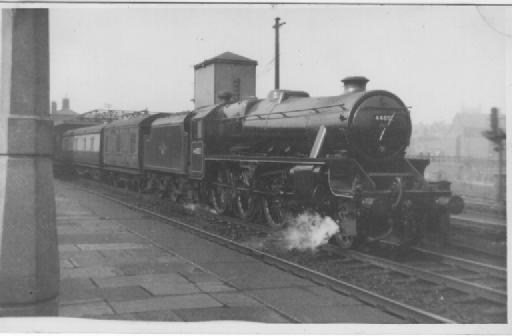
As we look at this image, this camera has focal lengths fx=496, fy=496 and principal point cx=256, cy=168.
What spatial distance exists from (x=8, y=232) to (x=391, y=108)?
6777 millimetres

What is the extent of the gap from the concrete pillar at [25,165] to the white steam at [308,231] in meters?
5.47

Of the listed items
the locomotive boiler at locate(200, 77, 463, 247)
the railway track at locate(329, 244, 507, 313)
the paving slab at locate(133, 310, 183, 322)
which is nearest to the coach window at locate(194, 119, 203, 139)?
the locomotive boiler at locate(200, 77, 463, 247)

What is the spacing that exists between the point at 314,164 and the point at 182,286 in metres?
3.58

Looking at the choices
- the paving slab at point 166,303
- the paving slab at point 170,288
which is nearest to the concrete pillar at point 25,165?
the paving slab at point 166,303

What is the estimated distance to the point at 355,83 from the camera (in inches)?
361

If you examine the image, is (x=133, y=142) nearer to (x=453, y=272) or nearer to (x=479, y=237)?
(x=479, y=237)

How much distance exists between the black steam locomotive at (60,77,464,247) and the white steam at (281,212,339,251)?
18 centimetres

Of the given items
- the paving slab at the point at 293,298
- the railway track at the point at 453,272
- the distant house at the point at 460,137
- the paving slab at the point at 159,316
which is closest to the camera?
the paving slab at the point at 159,316

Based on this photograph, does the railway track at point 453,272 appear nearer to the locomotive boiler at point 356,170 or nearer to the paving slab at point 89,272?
the locomotive boiler at point 356,170

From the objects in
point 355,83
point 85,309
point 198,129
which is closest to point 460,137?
point 355,83

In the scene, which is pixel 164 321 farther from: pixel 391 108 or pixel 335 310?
pixel 391 108

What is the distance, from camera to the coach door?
13.3m

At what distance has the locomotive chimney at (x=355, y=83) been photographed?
29.8 ft

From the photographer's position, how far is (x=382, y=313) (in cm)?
532
